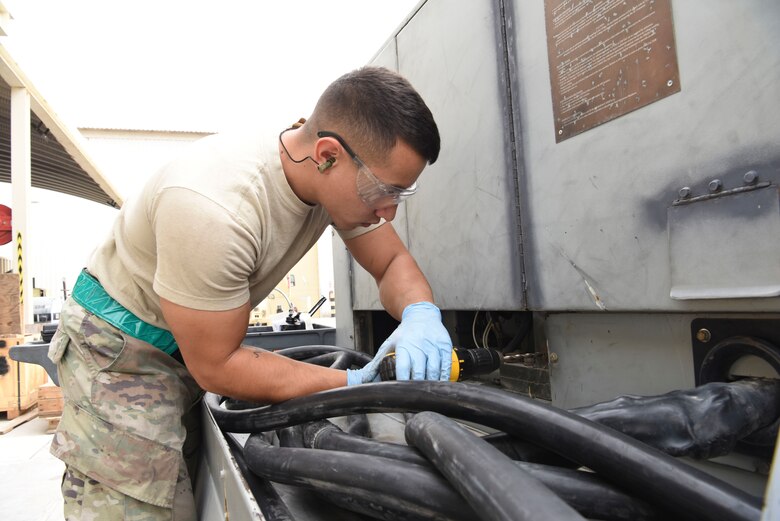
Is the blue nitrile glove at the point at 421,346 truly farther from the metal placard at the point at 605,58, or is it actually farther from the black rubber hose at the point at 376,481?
the metal placard at the point at 605,58

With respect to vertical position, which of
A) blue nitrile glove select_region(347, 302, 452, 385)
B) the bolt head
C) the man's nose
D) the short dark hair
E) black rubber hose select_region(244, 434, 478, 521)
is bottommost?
black rubber hose select_region(244, 434, 478, 521)

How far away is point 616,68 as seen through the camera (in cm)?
83

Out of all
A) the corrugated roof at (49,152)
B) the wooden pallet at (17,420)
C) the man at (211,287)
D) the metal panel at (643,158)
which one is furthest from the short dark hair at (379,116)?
the corrugated roof at (49,152)

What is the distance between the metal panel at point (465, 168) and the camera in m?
1.11

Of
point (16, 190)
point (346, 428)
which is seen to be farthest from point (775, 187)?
point (16, 190)

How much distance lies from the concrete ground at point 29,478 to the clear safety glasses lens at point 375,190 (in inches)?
97.5

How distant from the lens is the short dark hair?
0.97m

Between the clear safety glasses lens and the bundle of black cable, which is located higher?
the clear safety glasses lens

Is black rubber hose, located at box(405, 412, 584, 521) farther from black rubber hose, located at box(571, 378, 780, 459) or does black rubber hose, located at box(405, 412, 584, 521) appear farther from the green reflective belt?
the green reflective belt

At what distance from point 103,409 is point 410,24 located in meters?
1.41

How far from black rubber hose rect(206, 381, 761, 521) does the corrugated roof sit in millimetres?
4728

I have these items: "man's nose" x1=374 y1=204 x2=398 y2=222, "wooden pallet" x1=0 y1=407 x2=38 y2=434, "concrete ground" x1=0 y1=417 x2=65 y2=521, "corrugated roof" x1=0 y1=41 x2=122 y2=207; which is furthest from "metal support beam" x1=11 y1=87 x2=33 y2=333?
"man's nose" x1=374 y1=204 x2=398 y2=222

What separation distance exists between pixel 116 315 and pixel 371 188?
731 mm

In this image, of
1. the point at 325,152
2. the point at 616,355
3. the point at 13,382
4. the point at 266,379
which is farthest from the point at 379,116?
the point at 13,382
